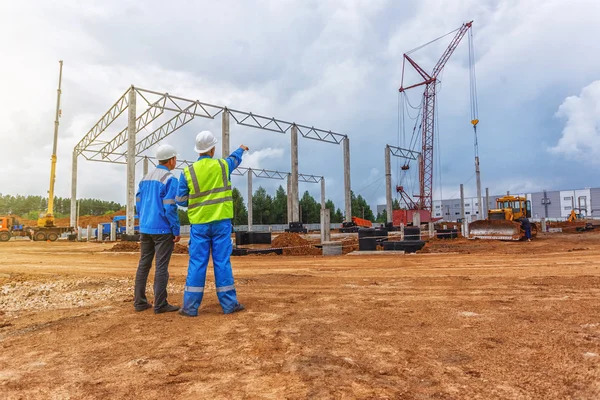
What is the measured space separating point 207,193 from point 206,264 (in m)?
0.74

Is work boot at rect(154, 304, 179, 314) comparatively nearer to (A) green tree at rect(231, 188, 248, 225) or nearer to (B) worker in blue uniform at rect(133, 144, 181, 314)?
(B) worker in blue uniform at rect(133, 144, 181, 314)

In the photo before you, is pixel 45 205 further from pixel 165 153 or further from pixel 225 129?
pixel 165 153

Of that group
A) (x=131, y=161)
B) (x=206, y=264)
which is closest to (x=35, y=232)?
(x=131, y=161)

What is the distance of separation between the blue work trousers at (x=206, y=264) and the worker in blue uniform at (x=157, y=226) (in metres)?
0.37

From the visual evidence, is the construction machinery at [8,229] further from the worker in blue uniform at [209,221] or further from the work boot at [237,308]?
the work boot at [237,308]

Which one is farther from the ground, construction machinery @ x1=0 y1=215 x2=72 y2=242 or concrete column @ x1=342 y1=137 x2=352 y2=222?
concrete column @ x1=342 y1=137 x2=352 y2=222

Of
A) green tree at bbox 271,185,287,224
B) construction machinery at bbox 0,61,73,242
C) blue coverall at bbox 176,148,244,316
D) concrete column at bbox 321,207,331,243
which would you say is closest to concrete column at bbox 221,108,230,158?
concrete column at bbox 321,207,331,243

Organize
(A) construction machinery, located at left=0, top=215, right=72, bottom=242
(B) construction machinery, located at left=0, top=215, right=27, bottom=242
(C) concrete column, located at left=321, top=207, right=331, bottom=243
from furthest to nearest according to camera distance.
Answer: (A) construction machinery, located at left=0, top=215, right=72, bottom=242
(B) construction machinery, located at left=0, top=215, right=27, bottom=242
(C) concrete column, located at left=321, top=207, right=331, bottom=243

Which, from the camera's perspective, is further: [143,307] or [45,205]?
[45,205]

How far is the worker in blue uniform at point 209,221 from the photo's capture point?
3741mm

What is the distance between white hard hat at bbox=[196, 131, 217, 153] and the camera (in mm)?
4137

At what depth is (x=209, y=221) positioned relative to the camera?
3.79 m

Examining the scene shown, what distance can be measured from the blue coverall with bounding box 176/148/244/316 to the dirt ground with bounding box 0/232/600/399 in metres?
0.21

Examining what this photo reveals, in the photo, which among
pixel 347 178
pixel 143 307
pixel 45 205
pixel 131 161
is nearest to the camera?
pixel 143 307
